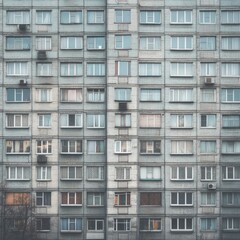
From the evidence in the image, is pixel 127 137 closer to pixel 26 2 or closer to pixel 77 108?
pixel 77 108

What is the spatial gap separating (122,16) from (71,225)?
1776 centimetres

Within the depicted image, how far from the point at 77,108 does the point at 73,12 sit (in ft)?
26.7

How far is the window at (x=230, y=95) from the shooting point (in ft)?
159

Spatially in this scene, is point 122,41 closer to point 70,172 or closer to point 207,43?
point 207,43

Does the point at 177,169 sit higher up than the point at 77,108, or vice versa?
the point at 77,108

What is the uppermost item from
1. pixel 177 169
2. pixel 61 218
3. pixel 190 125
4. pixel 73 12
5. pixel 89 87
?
pixel 73 12

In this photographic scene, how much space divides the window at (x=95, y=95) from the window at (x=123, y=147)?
13.2 ft

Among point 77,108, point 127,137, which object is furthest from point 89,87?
point 127,137

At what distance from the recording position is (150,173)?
157ft

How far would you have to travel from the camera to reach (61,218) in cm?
4803

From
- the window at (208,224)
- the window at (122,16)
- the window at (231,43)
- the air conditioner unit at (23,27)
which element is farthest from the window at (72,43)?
the window at (208,224)

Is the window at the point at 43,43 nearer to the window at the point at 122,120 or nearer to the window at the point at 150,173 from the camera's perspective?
the window at the point at 122,120

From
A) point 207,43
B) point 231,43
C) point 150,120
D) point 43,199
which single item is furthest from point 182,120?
point 43,199

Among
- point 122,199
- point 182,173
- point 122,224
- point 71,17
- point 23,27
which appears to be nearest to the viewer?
point 122,224
